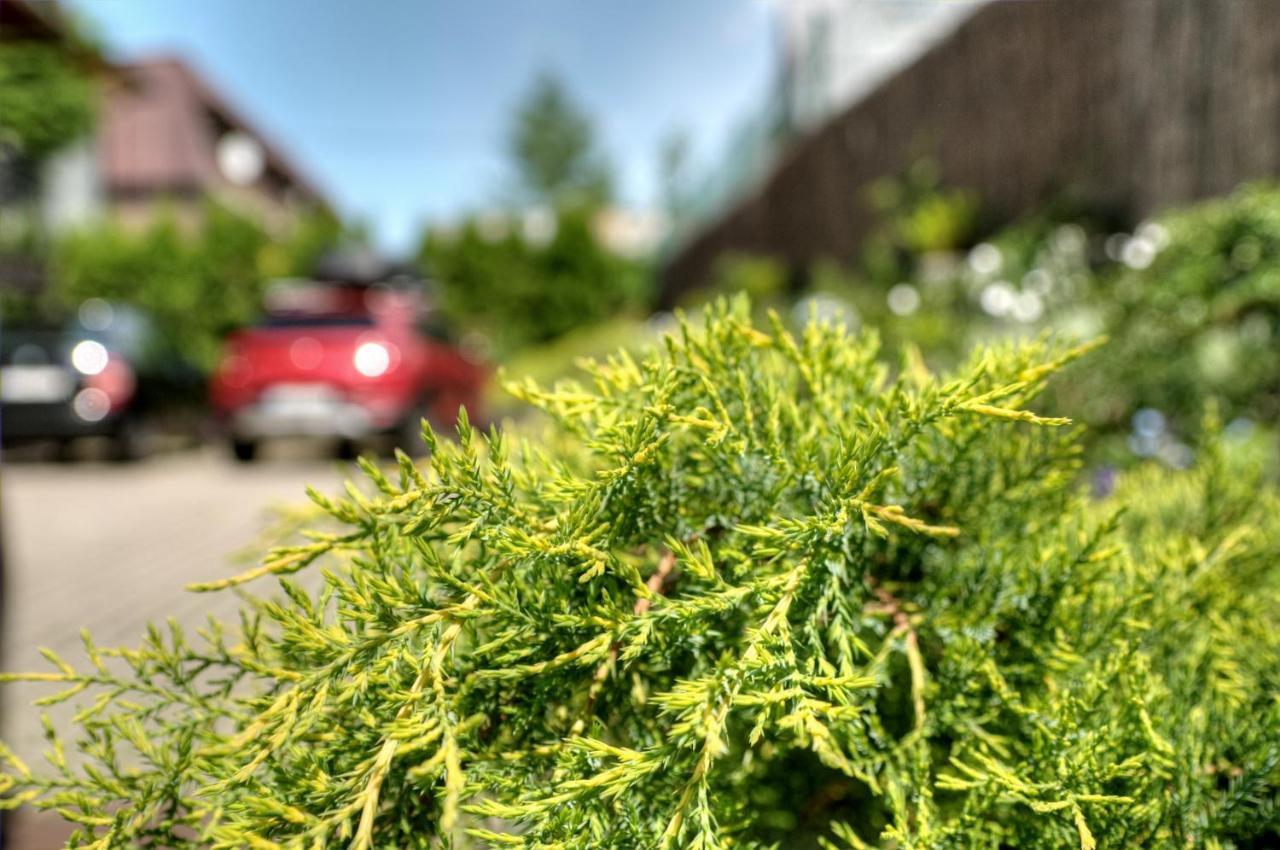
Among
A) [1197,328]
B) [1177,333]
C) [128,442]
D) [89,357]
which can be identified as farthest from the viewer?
[128,442]

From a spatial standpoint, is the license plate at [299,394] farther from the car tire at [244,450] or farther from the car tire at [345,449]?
the car tire at [345,449]

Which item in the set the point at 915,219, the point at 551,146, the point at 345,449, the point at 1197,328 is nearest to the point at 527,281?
the point at 345,449

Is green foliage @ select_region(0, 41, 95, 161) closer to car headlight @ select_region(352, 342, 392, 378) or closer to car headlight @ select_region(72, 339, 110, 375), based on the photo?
car headlight @ select_region(72, 339, 110, 375)

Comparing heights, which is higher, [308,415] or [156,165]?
[156,165]

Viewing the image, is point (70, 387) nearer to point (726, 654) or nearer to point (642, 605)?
point (642, 605)

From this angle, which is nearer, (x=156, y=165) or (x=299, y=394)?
(x=299, y=394)

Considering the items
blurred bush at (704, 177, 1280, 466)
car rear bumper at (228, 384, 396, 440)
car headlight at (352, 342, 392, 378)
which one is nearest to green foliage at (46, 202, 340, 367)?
car rear bumper at (228, 384, 396, 440)
